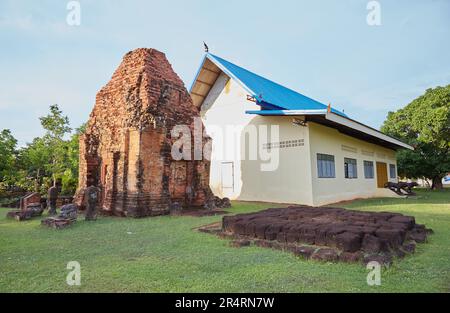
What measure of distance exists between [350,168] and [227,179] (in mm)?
6798

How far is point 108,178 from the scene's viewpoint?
9.53 metres

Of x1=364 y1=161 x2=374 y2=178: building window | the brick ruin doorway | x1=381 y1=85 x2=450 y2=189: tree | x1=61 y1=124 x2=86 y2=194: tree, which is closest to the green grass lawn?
the brick ruin doorway

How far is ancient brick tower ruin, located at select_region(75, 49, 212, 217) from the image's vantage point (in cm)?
890

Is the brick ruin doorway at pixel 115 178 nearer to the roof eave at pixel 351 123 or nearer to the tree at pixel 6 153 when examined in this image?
the roof eave at pixel 351 123

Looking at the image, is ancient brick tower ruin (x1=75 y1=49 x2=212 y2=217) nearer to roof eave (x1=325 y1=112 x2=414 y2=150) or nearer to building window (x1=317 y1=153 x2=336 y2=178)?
roof eave (x1=325 y1=112 x2=414 y2=150)

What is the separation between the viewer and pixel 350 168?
15875 mm

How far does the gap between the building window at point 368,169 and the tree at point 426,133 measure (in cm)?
629

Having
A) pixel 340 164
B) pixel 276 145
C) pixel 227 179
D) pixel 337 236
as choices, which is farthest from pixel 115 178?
pixel 340 164

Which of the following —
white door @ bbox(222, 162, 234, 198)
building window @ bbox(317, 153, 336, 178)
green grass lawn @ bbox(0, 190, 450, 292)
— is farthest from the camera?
white door @ bbox(222, 162, 234, 198)

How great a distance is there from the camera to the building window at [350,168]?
50.7 ft

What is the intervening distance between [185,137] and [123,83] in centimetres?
292

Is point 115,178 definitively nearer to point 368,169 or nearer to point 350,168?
point 350,168

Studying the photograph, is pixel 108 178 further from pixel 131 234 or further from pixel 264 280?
pixel 264 280

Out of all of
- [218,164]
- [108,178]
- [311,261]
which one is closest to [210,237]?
[311,261]
